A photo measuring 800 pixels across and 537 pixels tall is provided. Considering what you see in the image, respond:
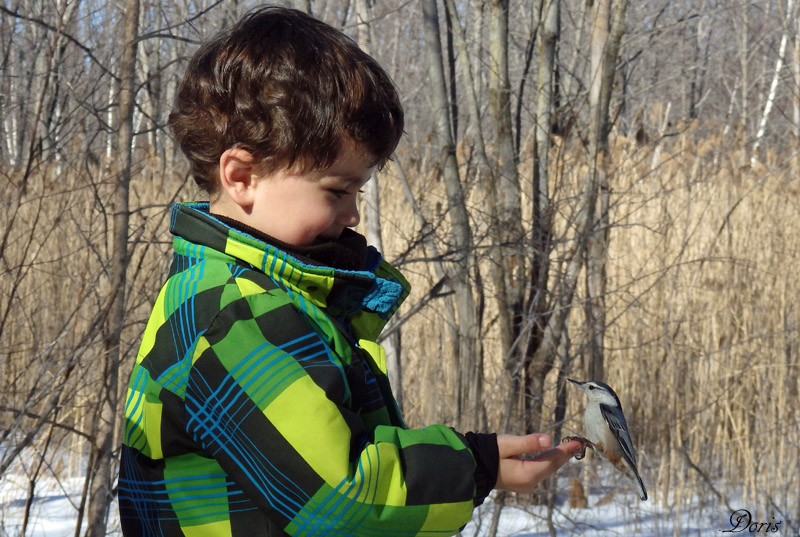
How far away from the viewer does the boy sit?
0.97m

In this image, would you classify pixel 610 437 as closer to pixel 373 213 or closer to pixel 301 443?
pixel 301 443

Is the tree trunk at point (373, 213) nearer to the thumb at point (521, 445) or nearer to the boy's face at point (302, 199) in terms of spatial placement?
the boy's face at point (302, 199)

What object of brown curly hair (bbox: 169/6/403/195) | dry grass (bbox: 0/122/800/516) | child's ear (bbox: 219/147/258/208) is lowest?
dry grass (bbox: 0/122/800/516)

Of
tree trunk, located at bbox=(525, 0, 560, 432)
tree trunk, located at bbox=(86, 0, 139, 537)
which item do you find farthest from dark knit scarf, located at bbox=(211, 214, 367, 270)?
tree trunk, located at bbox=(525, 0, 560, 432)

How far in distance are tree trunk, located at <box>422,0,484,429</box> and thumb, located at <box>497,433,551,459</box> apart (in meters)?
2.19

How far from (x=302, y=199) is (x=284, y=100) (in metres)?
0.14

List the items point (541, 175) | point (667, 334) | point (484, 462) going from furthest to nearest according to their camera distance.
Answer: point (667, 334) < point (541, 175) < point (484, 462)

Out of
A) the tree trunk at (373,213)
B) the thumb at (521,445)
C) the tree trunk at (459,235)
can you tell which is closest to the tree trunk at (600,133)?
the tree trunk at (459,235)

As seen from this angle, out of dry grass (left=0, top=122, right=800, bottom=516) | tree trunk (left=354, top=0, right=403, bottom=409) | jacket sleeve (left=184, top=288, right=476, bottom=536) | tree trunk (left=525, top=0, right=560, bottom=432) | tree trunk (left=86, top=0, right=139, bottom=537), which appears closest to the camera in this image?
jacket sleeve (left=184, top=288, right=476, bottom=536)

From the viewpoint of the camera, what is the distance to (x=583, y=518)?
381 centimetres

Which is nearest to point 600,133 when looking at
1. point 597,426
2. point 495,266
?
point 495,266

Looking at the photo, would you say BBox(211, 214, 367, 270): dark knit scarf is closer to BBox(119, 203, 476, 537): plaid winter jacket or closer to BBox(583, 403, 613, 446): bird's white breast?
BBox(119, 203, 476, 537): plaid winter jacket

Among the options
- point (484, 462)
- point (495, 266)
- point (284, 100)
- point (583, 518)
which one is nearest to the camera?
point (484, 462)

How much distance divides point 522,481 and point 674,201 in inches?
184
